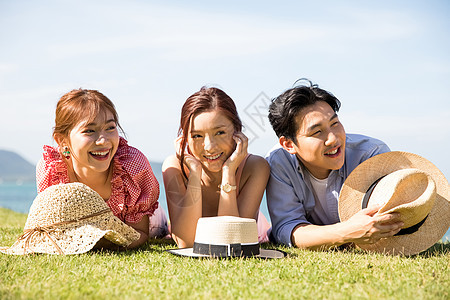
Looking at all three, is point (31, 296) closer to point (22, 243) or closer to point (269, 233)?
point (22, 243)

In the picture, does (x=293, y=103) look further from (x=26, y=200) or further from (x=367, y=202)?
(x=26, y=200)

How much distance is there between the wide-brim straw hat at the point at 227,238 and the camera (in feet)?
14.0

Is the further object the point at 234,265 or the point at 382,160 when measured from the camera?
the point at 382,160

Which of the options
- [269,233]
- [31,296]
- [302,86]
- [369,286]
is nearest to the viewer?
[31,296]

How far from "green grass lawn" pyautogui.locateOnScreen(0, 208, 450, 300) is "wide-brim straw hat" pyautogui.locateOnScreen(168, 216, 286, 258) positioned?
0.40 ft


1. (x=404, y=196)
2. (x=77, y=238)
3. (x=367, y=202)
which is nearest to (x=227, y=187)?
(x=367, y=202)

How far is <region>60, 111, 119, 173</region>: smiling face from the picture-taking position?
5051 millimetres

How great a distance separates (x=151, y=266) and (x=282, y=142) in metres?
2.33

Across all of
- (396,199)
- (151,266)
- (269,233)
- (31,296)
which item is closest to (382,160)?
(396,199)

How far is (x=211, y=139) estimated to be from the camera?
535 cm

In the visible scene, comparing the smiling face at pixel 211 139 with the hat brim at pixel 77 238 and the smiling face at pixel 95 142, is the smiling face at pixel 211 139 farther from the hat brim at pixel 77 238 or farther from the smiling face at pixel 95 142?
the hat brim at pixel 77 238

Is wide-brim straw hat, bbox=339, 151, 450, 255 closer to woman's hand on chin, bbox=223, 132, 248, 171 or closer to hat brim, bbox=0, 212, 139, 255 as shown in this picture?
woman's hand on chin, bbox=223, 132, 248, 171

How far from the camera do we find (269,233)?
5.91 m

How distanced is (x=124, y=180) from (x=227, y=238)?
1737 mm
